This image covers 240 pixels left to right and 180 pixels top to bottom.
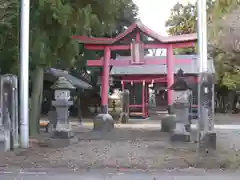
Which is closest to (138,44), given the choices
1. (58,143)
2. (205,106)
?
(205,106)

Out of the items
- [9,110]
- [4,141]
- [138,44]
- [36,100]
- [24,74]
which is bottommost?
[4,141]

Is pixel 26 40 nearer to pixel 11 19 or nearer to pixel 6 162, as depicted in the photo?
pixel 11 19

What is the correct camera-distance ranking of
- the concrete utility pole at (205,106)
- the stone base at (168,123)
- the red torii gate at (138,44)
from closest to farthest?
1. the concrete utility pole at (205,106)
2. the stone base at (168,123)
3. the red torii gate at (138,44)

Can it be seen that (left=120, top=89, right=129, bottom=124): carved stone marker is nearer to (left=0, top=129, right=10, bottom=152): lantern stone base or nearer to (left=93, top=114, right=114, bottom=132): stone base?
(left=93, top=114, right=114, bottom=132): stone base

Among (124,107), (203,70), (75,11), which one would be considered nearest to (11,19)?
(75,11)

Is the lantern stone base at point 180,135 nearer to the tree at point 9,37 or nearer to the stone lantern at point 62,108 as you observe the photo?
the stone lantern at point 62,108

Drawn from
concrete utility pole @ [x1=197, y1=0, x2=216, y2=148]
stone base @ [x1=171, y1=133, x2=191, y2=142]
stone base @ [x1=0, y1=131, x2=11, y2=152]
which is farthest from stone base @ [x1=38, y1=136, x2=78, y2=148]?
concrete utility pole @ [x1=197, y1=0, x2=216, y2=148]

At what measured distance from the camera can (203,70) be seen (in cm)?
1327

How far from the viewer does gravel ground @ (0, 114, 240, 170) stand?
988 centimetres

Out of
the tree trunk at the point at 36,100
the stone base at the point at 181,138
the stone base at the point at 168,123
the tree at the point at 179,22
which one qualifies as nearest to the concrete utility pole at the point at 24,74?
the tree trunk at the point at 36,100

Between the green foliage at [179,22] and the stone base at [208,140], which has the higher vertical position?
the green foliage at [179,22]

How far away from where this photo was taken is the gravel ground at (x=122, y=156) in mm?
9875

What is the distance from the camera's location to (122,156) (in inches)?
440

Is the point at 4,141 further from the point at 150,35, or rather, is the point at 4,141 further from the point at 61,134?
the point at 150,35
